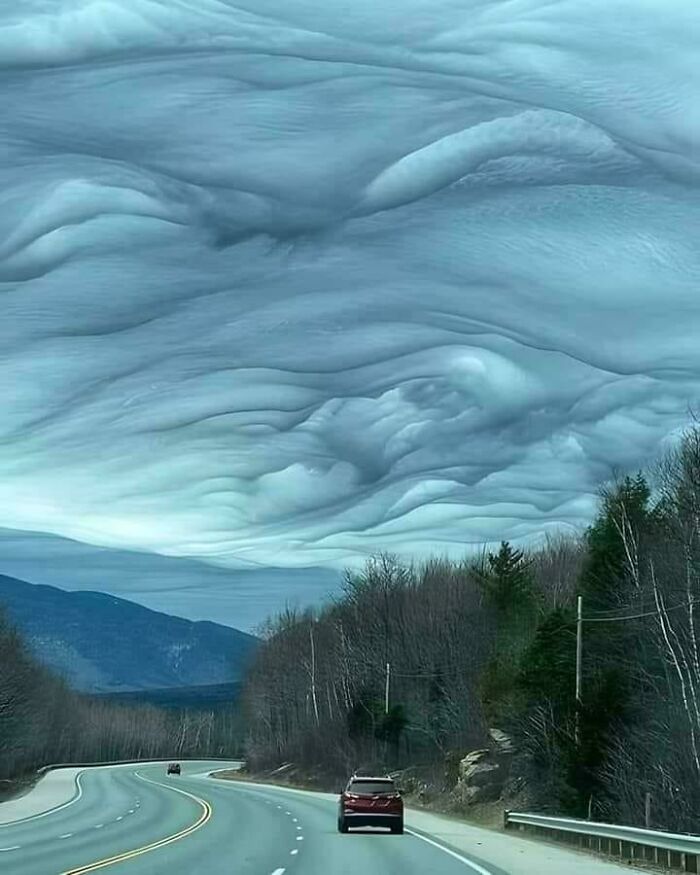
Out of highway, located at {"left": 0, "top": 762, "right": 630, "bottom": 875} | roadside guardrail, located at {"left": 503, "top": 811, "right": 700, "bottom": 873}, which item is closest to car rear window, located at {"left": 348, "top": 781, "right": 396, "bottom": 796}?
highway, located at {"left": 0, "top": 762, "right": 630, "bottom": 875}

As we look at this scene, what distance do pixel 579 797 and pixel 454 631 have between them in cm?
5192

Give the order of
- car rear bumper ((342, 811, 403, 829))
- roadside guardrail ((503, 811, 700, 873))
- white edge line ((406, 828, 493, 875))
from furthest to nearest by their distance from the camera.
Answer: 1. car rear bumper ((342, 811, 403, 829))
2. white edge line ((406, 828, 493, 875))
3. roadside guardrail ((503, 811, 700, 873))

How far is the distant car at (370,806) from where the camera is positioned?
42188 mm

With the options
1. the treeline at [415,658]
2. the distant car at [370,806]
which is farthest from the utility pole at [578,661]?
the treeline at [415,658]

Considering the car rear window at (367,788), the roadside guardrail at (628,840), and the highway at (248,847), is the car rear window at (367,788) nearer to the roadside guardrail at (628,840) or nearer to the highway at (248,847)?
the highway at (248,847)

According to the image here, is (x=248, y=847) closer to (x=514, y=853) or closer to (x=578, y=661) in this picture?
(x=514, y=853)

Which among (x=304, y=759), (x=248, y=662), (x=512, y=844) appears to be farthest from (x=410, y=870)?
(x=248, y=662)

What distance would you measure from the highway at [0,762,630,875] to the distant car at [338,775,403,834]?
17.5 inches

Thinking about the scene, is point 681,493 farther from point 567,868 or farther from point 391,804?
point 567,868

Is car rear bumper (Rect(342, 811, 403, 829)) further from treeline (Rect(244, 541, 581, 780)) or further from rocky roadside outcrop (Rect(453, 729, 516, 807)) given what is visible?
treeline (Rect(244, 541, 581, 780))

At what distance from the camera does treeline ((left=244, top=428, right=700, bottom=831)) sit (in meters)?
48.7

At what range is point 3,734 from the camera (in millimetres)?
124000

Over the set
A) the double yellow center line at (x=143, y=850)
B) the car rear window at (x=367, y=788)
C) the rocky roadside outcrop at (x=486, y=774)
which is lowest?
the double yellow center line at (x=143, y=850)

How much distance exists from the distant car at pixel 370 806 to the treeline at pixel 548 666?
21.4 feet
